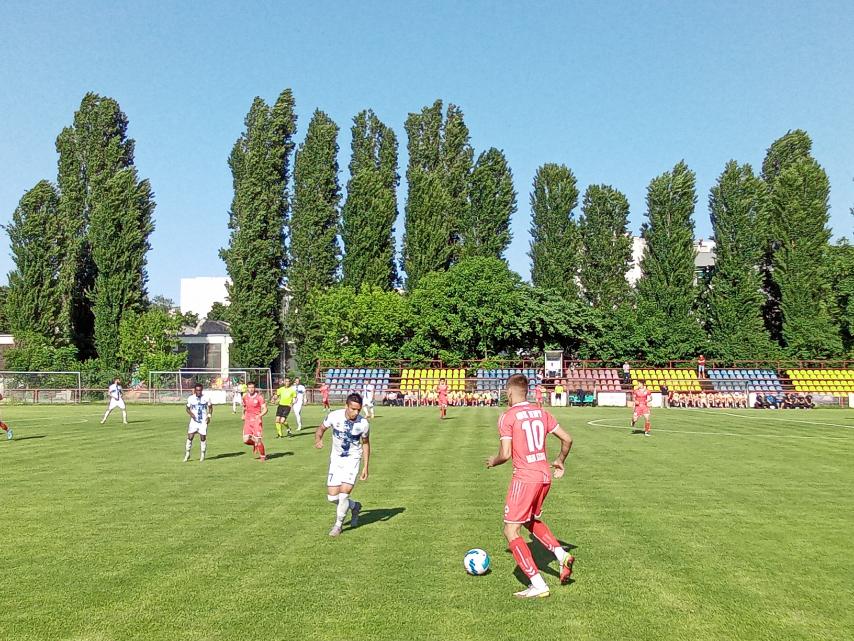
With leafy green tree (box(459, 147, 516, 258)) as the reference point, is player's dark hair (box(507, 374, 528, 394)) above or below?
below

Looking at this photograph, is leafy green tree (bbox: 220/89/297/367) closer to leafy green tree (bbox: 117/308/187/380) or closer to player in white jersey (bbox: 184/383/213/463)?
leafy green tree (bbox: 117/308/187/380)

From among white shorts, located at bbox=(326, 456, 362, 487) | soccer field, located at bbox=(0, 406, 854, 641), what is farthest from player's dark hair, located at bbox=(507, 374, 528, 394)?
white shorts, located at bbox=(326, 456, 362, 487)

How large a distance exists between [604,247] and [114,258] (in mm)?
46680

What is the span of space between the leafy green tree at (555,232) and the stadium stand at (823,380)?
2191 centimetres

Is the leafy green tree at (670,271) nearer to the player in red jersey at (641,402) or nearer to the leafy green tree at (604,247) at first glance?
the leafy green tree at (604,247)

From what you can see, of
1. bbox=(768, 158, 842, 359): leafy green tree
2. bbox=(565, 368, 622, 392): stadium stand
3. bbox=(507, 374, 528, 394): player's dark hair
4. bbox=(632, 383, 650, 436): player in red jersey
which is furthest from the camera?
bbox=(768, 158, 842, 359): leafy green tree

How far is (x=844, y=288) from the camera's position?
6881 centimetres

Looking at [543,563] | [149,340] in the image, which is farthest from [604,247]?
[543,563]

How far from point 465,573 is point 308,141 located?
72201 millimetres

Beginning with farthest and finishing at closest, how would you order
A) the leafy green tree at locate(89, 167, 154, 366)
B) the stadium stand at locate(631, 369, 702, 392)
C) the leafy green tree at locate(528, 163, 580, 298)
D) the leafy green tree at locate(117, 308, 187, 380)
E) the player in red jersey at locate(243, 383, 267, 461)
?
the leafy green tree at locate(528, 163, 580, 298), the leafy green tree at locate(89, 167, 154, 366), the leafy green tree at locate(117, 308, 187, 380), the stadium stand at locate(631, 369, 702, 392), the player in red jersey at locate(243, 383, 267, 461)

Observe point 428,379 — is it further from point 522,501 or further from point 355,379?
point 522,501

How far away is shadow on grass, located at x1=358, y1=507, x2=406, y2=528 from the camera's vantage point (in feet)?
41.1

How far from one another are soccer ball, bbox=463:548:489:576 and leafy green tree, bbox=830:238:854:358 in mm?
69359

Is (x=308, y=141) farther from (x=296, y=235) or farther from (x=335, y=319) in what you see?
(x=335, y=319)
